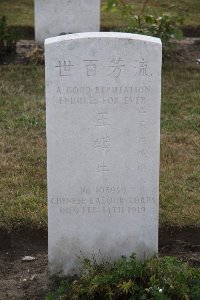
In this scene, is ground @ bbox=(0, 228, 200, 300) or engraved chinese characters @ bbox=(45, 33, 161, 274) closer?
engraved chinese characters @ bbox=(45, 33, 161, 274)

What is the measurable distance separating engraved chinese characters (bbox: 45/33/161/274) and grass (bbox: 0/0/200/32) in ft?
23.7

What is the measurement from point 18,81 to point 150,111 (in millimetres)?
4635

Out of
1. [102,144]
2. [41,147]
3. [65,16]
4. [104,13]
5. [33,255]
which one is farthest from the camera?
[104,13]

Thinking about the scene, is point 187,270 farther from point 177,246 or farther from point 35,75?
point 35,75

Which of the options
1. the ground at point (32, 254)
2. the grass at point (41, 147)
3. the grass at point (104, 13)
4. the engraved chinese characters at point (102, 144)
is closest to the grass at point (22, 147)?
the grass at point (41, 147)

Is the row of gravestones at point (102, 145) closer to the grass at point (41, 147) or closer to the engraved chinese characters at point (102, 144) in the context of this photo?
the engraved chinese characters at point (102, 144)

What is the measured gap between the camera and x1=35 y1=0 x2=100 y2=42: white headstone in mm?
9633

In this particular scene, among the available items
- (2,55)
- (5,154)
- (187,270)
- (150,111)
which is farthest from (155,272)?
(2,55)

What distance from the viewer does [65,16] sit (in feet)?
31.8

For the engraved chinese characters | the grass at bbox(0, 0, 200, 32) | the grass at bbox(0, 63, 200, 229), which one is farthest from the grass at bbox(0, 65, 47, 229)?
the grass at bbox(0, 0, 200, 32)

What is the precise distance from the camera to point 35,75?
27.3 feet

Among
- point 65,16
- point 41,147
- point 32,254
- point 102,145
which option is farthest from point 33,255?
point 65,16

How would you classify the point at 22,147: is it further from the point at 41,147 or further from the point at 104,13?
the point at 104,13

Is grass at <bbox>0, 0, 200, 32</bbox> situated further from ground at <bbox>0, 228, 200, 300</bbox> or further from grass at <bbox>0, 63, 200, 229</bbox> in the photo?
ground at <bbox>0, 228, 200, 300</bbox>
